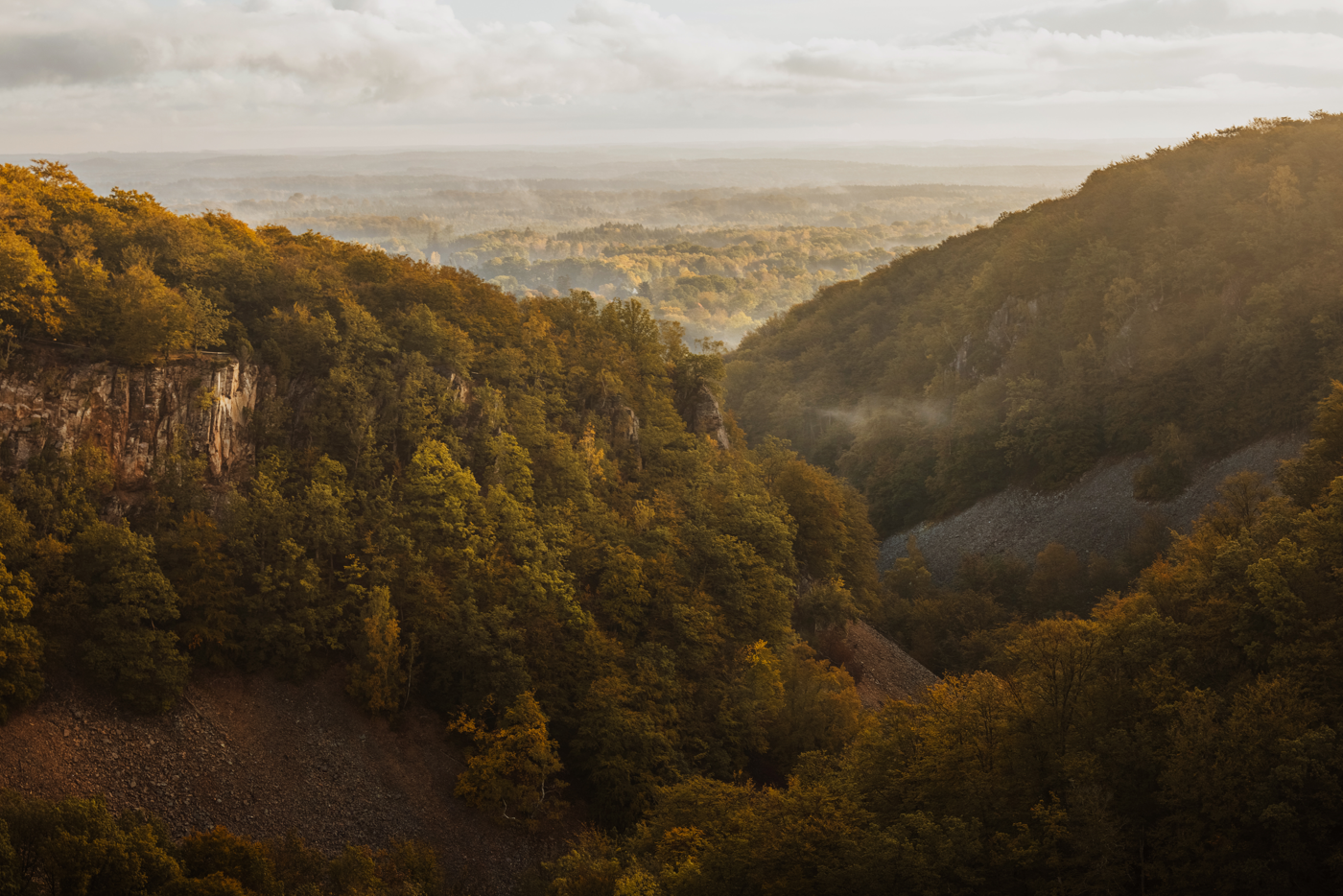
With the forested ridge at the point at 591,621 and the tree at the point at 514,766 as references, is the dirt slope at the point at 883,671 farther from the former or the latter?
the tree at the point at 514,766

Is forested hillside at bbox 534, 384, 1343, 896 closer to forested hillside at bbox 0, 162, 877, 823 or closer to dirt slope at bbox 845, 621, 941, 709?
forested hillside at bbox 0, 162, 877, 823

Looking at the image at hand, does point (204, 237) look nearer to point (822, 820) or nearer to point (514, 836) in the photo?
point (514, 836)

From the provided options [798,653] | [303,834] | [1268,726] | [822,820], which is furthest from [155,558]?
[1268,726]

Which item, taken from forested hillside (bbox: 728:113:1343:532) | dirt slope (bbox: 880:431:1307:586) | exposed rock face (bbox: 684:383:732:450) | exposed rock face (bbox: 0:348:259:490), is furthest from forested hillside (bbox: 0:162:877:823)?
forested hillside (bbox: 728:113:1343:532)

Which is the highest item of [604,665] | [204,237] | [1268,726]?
[204,237]

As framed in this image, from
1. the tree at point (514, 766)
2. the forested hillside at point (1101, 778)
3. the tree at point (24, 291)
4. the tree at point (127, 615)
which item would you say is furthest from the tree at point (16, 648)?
the forested hillside at point (1101, 778)

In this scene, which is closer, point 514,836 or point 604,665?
point 514,836
